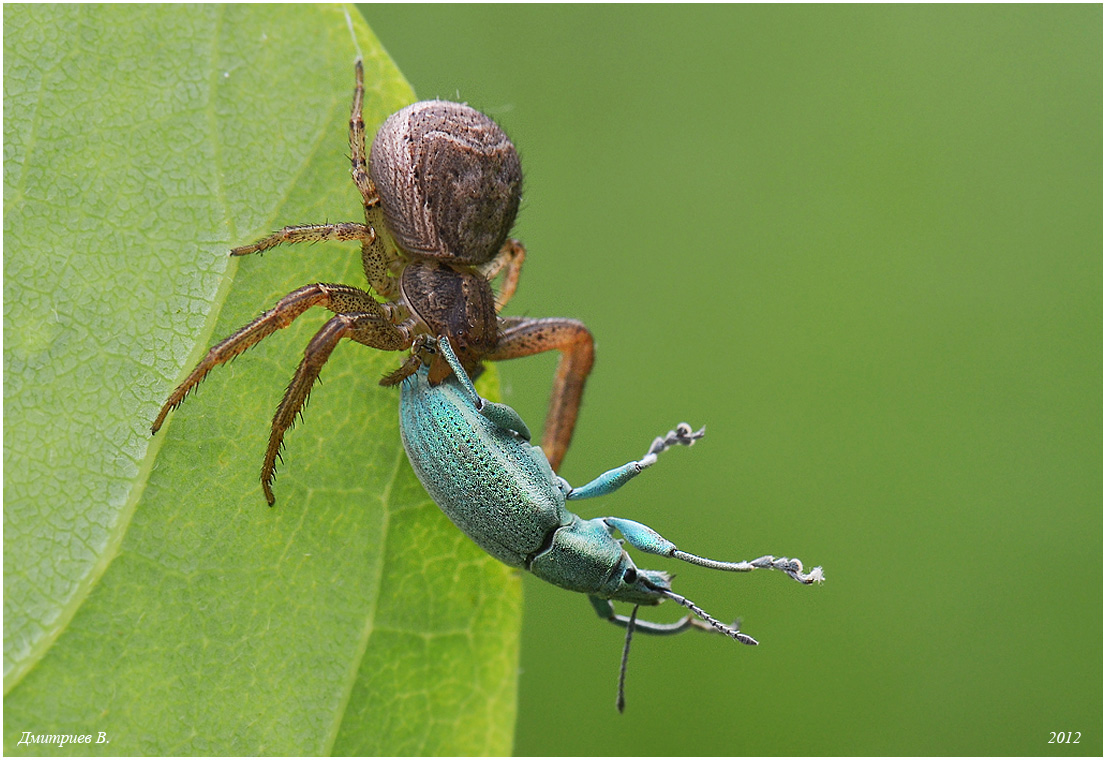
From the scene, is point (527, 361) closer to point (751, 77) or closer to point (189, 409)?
point (751, 77)

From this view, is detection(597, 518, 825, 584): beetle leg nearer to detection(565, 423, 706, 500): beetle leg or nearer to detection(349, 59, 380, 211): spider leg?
detection(565, 423, 706, 500): beetle leg

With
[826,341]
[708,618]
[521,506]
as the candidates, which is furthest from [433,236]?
[826,341]

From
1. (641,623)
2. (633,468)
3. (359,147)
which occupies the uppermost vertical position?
(359,147)

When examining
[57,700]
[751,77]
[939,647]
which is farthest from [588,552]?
[751,77]

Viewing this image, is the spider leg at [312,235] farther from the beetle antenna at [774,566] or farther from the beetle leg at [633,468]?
the beetle antenna at [774,566]

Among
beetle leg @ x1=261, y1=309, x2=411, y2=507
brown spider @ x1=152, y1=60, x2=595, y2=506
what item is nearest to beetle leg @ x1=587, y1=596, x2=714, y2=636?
brown spider @ x1=152, y1=60, x2=595, y2=506

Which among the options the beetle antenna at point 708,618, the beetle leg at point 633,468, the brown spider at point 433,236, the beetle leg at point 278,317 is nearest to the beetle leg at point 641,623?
the beetle antenna at point 708,618

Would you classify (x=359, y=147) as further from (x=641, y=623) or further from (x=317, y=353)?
(x=641, y=623)
